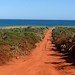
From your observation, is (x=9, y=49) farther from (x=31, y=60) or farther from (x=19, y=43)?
(x=19, y=43)

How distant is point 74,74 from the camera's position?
19.8 meters

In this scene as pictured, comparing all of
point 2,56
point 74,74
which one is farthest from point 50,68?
point 2,56

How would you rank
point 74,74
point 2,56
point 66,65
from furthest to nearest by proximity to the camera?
point 2,56, point 66,65, point 74,74

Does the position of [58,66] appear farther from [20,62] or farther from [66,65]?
[20,62]

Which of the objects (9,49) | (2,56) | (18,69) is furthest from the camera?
(9,49)

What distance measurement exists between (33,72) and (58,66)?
279 cm

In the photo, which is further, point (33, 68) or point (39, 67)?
point (39, 67)

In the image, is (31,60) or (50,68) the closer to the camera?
(50,68)

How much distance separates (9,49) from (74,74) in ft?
28.0

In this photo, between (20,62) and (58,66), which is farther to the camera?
(20,62)

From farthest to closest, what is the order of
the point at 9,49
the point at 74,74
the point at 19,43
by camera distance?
the point at 19,43
the point at 9,49
the point at 74,74

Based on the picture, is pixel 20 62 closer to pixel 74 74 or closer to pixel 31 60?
pixel 31 60

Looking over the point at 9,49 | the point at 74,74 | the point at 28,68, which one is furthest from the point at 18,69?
the point at 9,49

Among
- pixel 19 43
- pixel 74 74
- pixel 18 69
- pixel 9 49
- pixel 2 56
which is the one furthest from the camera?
pixel 19 43
